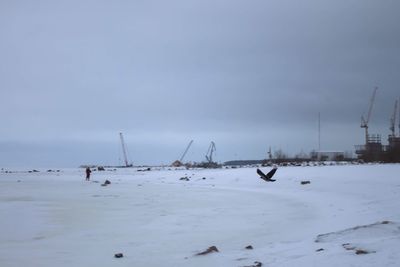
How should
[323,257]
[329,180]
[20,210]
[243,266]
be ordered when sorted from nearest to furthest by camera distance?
[323,257]
[243,266]
[20,210]
[329,180]

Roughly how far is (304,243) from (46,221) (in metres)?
12.9

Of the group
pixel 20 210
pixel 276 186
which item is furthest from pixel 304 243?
pixel 276 186

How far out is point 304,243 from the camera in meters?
12.3

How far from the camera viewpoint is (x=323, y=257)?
992cm

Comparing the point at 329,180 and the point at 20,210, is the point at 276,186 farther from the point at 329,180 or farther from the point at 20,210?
the point at 20,210

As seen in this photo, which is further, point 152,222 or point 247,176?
point 247,176

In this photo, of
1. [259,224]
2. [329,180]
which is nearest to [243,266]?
[259,224]

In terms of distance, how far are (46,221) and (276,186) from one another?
24.7 m

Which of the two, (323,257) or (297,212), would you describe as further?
(297,212)

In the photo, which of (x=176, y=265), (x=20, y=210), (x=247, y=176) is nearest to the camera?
(x=176, y=265)

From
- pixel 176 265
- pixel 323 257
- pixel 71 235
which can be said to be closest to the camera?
pixel 323 257

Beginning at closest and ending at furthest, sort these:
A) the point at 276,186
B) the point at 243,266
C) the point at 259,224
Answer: the point at 243,266, the point at 259,224, the point at 276,186

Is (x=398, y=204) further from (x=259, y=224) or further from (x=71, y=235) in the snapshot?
(x=71, y=235)

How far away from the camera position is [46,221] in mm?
21000
